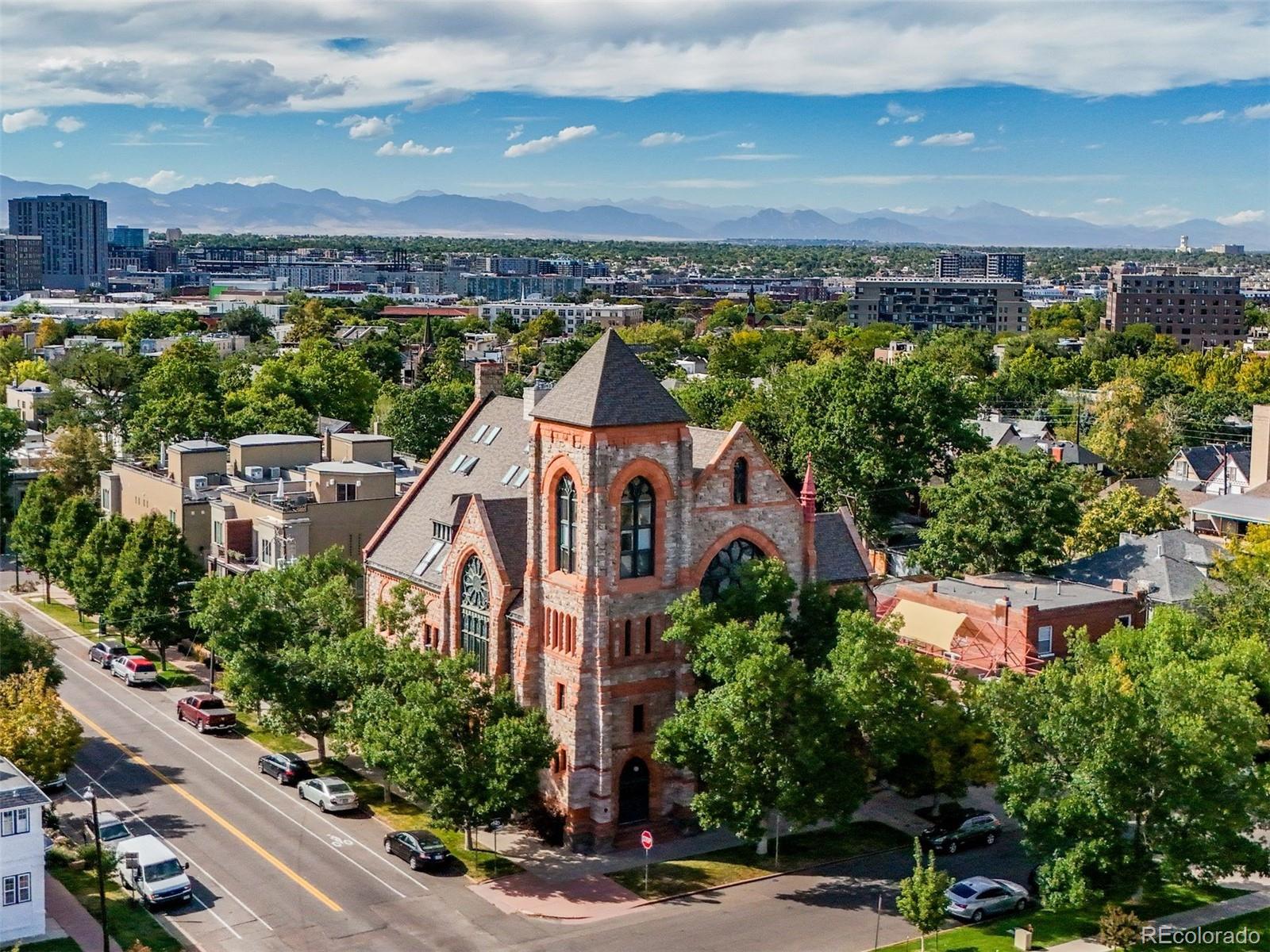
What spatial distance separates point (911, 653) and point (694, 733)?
9219mm

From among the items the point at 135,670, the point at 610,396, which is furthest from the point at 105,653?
the point at 610,396

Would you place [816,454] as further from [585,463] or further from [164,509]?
[585,463]

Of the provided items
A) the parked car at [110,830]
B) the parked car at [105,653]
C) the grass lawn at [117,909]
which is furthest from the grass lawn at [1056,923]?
the parked car at [105,653]

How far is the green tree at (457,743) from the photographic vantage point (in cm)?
5556

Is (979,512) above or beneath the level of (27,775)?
above

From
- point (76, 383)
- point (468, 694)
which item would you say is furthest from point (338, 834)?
point (76, 383)

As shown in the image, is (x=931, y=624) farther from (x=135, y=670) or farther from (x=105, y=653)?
(x=105, y=653)

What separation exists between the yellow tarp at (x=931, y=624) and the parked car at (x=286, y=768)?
32997 mm

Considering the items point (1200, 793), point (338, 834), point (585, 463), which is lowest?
point (338, 834)

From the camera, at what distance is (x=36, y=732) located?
5956cm

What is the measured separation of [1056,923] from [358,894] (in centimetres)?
2507

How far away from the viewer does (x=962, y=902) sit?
2068 inches

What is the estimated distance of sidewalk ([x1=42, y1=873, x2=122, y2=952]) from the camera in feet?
167
